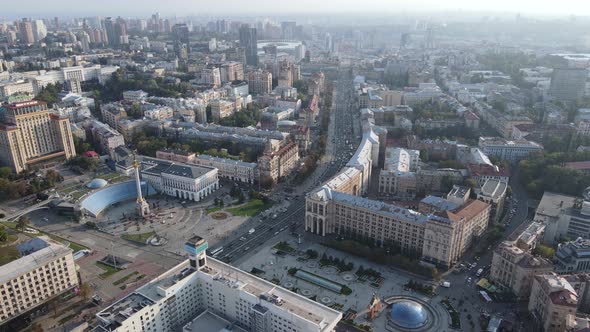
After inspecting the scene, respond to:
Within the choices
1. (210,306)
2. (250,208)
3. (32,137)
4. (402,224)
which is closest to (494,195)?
(402,224)

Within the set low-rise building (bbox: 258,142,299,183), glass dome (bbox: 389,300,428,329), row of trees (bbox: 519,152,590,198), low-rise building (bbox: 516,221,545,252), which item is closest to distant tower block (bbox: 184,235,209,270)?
glass dome (bbox: 389,300,428,329)

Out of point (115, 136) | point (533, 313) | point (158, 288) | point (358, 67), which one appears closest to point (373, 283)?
point (533, 313)

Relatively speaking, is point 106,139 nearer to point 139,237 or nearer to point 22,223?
point 22,223

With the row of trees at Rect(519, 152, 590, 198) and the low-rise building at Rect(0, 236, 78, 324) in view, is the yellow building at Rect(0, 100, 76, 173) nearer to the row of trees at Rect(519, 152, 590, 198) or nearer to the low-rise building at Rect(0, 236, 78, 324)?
the low-rise building at Rect(0, 236, 78, 324)

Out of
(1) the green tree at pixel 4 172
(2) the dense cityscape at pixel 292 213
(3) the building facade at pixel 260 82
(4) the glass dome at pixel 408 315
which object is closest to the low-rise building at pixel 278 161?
(2) the dense cityscape at pixel 292 213

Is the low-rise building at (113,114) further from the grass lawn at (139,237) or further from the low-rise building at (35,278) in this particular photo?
the low-rise building at (35,278)

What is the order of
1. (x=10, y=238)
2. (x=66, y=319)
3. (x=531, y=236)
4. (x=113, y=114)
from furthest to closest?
(x=113, y=114) < (x=10, y=238) < (x=531, y=236) < (x=66, y=319)
